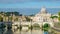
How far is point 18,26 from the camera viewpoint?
5227 mm

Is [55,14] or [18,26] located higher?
[55,14]

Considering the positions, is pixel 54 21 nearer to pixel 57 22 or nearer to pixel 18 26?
pixel 57 22

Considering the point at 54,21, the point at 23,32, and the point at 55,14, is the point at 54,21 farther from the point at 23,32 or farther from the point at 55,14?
the point at 23,32

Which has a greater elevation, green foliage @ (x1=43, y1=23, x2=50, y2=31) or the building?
the building

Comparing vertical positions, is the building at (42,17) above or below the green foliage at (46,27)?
above

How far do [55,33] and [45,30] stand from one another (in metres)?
0.64

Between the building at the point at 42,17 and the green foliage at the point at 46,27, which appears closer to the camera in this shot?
the green foliage at the point at 46,27

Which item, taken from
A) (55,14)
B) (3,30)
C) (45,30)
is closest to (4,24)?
(3,30)

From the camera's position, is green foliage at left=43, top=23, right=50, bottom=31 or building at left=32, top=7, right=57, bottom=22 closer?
green foliage at left=43, top=23, right=50, bottom=31

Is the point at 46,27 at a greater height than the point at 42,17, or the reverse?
the point at 42,17

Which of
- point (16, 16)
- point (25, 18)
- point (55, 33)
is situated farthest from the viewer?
point (25, 18)

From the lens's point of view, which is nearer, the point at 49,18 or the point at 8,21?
the point at 8,21

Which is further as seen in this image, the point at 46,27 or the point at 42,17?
the point at 42,17

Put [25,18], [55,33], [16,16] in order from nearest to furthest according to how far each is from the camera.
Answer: [55,33]
[16,16]
[25,18]
